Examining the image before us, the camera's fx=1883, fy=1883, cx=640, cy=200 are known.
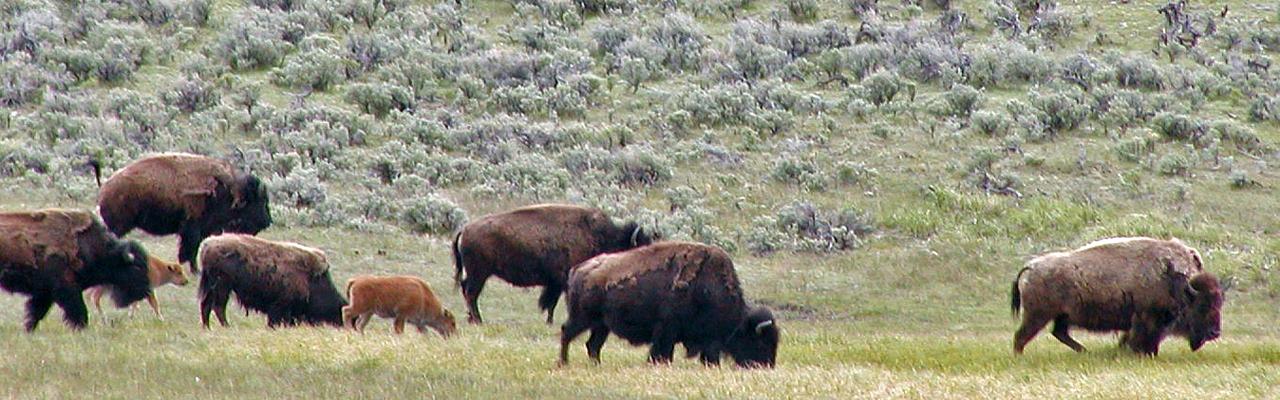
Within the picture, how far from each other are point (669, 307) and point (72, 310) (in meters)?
5.00

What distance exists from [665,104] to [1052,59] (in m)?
7.81

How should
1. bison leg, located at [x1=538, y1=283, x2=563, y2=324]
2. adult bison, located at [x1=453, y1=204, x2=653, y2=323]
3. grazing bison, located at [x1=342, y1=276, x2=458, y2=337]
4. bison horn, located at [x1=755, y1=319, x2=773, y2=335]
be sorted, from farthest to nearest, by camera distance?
1. adult bison, located at [x1=453, y1=204, x2=653, y2=323]
2. bison leg, located at [x1=538, y1=283, x2=563, y2=324]
3. grazing bison, located at [x1=342, y1=276, x2=458, y2=337]
4. bison horn, located at [x1=755, y1=319, x2=773, y2=335]

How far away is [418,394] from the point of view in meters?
11.7

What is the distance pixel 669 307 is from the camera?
48.8 ft

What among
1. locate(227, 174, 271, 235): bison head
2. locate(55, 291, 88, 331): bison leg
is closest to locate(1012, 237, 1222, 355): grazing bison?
locate(55, 291, 88, 331): bison leg

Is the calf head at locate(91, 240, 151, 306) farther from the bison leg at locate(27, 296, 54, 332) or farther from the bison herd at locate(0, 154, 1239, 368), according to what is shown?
the bison leg at locate(27, 296, 54, 332)

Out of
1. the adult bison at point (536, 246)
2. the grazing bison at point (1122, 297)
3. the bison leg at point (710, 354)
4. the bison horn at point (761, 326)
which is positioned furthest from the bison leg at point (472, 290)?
the grazing bison at point (1122, 297)

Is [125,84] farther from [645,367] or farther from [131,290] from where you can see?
[645,367]

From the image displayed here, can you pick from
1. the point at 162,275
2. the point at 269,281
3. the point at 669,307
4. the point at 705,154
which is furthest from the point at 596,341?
the point at 705,154

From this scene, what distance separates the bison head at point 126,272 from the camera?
16422 mm

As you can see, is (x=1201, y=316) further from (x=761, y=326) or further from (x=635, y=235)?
(x=635, y=235)

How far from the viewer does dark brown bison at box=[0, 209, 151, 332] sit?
49.9 ft

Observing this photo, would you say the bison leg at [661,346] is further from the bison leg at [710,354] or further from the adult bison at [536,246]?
the adult bison at [536,246]

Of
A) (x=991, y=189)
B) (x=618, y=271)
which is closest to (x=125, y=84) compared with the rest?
(x=991, y=189)
